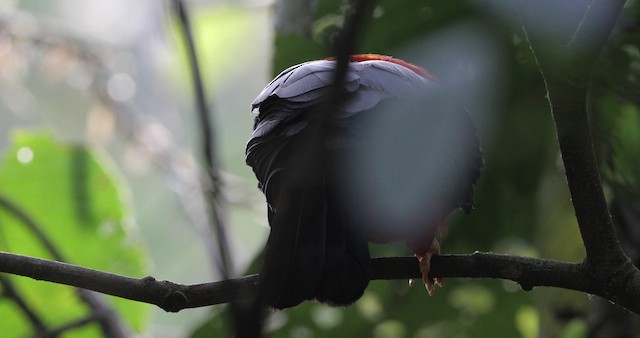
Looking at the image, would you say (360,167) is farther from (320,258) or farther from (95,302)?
(95,302)

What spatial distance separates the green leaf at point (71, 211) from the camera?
12.5 ft

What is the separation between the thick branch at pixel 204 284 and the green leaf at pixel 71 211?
201 cm

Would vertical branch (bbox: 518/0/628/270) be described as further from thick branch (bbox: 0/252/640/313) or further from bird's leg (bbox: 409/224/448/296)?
bird's leg (bbox: 409/224/448/296)

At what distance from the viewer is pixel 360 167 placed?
210cm

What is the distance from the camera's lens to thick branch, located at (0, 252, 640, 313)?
71.4 inches

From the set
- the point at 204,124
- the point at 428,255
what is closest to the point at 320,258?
the point at 428,255

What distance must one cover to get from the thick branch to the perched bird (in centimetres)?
13

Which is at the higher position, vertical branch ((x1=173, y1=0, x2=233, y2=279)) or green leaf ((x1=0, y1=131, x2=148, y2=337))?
vertical branch ((x1=173, y1=0, x2=233, y2=279))

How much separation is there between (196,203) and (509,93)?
2.51 meters

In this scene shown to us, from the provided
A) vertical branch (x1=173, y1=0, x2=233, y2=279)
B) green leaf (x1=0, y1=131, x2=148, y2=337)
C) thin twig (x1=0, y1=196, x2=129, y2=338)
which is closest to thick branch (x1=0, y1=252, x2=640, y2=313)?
vertical branch (x1=173, y1=0, x2=233, y2=279)

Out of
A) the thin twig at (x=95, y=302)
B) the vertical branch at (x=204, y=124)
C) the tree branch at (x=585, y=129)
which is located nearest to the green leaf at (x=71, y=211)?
the thin twig at (x=95, y=302)

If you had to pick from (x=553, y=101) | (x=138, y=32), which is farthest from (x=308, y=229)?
(x=138, y=32)

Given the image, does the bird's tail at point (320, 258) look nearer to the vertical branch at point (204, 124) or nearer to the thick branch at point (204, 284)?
the thick branch at point (204, 284)

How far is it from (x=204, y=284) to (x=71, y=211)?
2214mm
